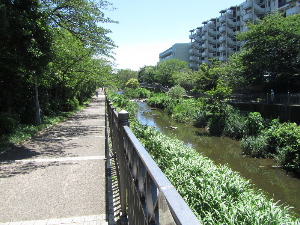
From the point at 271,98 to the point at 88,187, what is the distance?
60.3 ft

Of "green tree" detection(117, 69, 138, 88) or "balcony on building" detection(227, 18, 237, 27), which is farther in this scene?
"green tree" detection(117, 69, 138, 88)

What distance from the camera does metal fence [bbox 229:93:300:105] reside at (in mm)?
17272

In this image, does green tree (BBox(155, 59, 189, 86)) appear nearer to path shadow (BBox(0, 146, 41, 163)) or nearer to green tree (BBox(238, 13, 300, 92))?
green tree (BBox(238, 13, 300, 92))

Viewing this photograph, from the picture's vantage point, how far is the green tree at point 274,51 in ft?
60.8

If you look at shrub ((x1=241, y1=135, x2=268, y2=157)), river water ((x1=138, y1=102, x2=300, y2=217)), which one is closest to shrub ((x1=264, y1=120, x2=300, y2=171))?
shrub ((x1=241, y1=135, x2=268, y2=157))

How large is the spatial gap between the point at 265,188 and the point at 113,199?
6605 millimetres

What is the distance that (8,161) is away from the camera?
657 cm


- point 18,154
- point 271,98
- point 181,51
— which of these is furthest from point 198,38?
point 18,154

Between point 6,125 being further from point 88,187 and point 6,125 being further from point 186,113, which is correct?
point 186,113

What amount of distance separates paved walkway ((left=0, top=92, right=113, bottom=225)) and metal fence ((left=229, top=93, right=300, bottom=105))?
580 inches

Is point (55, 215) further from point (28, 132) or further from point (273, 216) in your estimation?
point (28, 132)

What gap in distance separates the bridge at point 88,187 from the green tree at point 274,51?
55.1 feet

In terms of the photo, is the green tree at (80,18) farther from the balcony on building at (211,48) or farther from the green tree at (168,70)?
the balcony on building at (211,48)

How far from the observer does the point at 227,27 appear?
57375mm
